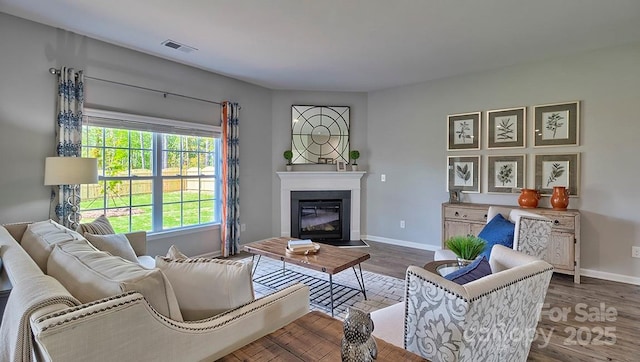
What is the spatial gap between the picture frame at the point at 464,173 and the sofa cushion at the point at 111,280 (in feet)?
14.5

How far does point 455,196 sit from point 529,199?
959 millimetres

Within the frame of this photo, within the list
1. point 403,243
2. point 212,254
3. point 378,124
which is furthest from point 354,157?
point 212,254

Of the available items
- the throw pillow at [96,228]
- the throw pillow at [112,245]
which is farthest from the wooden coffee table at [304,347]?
the throw pillow at [96,228]

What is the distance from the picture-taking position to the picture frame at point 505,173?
4.15 meters

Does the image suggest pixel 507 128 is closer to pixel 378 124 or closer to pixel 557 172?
pixel 557 172

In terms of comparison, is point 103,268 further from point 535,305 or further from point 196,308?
point 535,305

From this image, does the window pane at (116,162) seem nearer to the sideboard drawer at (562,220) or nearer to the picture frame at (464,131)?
the picture frame at (464,131)

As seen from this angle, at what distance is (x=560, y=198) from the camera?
12.1 ft

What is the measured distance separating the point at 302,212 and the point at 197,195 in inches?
70.9

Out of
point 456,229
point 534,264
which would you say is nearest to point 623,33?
point 456,229

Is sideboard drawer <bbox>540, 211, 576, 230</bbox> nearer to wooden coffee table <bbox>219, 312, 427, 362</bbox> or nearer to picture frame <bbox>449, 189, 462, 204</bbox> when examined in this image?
picture frame <bbox>449, 189, 462, 204</bbox>

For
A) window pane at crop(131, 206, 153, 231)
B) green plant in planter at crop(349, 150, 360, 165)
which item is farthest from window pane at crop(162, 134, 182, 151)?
green plant in planter at crop(349, 150, 360, 165)

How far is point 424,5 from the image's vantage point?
2.63 m

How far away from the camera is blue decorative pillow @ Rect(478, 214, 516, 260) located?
2.65 metres
